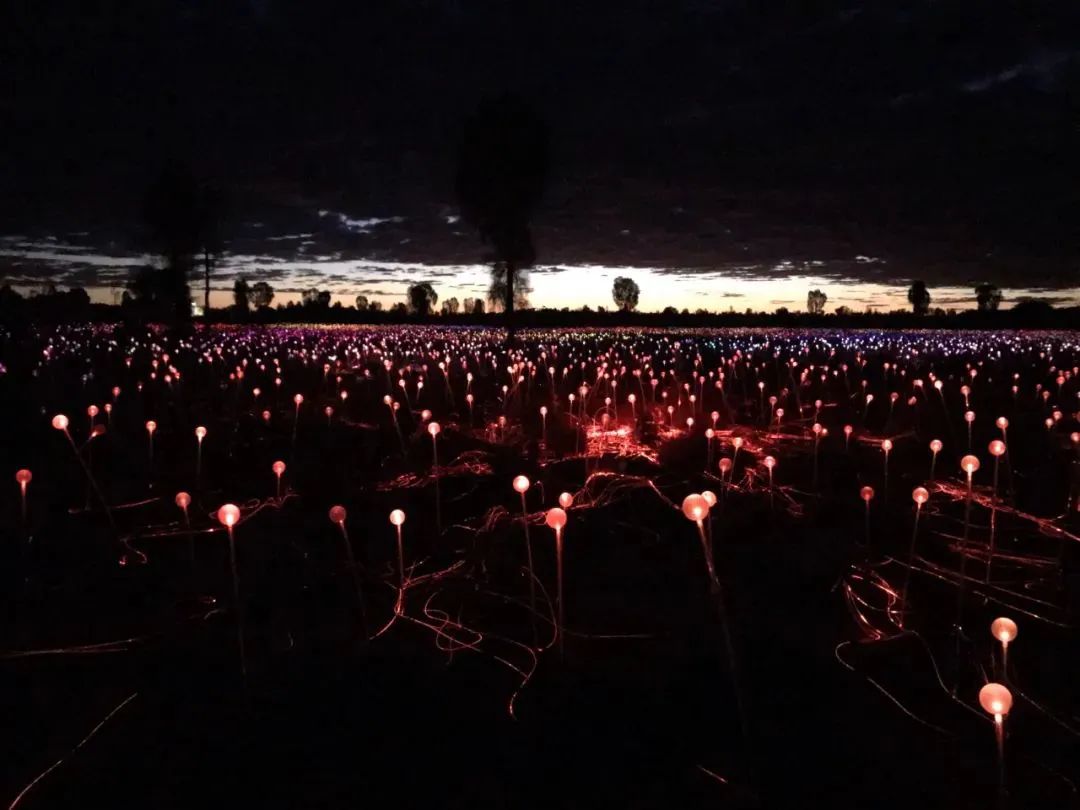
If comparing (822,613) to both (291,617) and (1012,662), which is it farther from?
(291,617)

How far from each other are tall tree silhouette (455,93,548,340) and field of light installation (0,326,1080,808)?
20.0 metres

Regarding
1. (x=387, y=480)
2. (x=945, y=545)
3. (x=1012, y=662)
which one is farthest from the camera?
(x=387, y=480)

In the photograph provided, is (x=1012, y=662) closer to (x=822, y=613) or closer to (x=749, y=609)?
(x=822, y=613)

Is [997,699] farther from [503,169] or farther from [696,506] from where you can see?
[503,169]

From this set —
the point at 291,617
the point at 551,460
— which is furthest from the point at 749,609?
the point at 551,460

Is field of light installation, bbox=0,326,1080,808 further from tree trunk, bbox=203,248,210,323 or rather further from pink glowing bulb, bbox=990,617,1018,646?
tree trunk, bbox=203,248,210,323

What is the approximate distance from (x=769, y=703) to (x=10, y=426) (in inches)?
343

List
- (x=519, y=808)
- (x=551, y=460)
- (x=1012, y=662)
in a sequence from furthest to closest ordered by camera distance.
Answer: (x=551, y=460), (x=1012, y=662), (x=519, y=808)

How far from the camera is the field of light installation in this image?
9.09 ft

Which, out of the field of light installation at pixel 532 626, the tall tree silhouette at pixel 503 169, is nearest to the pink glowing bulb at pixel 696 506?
the field of light installation at pixel 532 626

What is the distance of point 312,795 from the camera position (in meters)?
2.65

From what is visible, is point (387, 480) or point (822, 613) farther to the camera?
point (387, 480)

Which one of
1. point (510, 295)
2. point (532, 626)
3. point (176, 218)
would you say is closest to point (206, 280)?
point (176, 218)

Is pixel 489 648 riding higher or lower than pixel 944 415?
lower
